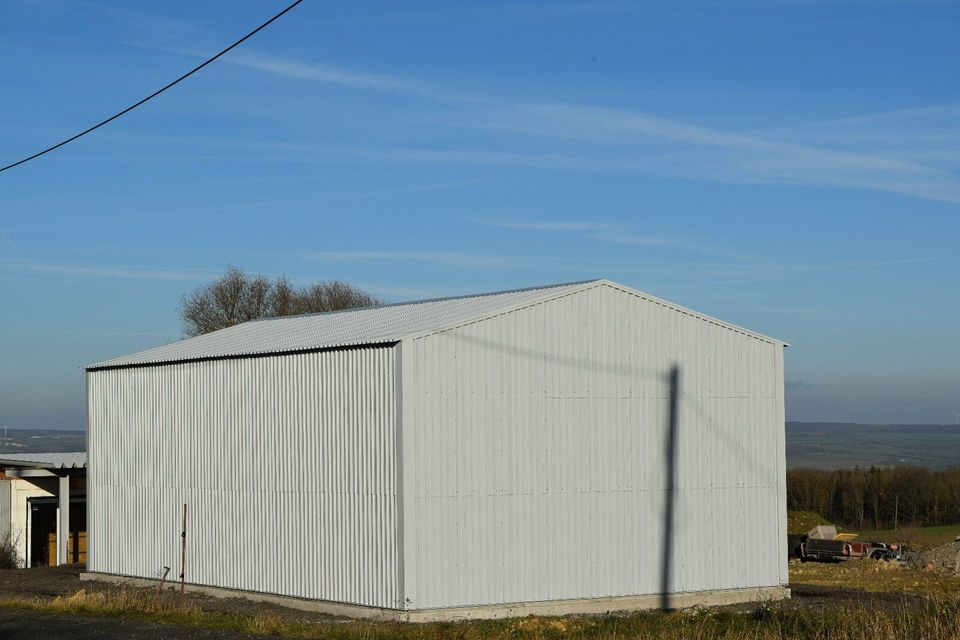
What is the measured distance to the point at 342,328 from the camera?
86.2 ft

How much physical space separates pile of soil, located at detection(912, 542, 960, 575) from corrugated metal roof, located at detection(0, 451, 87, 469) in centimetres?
2434

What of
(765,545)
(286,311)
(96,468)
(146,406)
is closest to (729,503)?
(765,545)

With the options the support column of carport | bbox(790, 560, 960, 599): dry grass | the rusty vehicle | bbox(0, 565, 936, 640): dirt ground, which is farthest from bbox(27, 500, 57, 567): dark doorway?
the rusty vehicle

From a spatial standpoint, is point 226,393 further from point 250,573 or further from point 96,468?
point 96,468

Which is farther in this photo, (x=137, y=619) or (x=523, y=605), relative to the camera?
(x=523, y=605)

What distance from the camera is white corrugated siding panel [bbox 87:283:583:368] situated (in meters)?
23.5

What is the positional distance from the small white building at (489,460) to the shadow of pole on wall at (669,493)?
0.05 meters

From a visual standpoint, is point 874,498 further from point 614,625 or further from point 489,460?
point 614,625

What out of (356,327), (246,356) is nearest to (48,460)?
(246,356)

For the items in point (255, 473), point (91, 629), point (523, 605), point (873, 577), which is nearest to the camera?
point (91, 629)

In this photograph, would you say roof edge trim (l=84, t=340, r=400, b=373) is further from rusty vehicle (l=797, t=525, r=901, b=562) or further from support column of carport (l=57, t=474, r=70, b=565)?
rusty vehicle (l=797, t=525, r=901, b=562)

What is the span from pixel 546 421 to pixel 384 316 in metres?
5.74

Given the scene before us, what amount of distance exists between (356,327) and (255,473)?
3388 millimetres

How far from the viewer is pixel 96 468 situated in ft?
101
